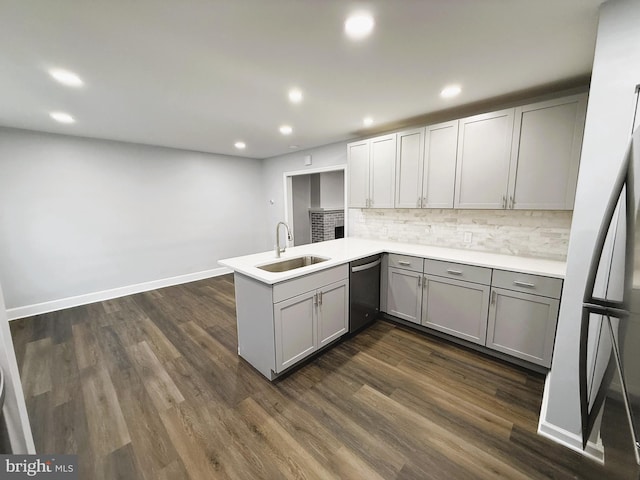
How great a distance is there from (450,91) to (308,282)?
2.09 meters

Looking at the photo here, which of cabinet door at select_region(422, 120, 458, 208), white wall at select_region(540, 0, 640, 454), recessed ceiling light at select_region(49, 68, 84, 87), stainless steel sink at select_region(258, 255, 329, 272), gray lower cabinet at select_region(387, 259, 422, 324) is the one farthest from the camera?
gray lower cabinet at select_region(387, 259, 422, 324)

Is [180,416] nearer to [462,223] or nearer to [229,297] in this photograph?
[229,297]

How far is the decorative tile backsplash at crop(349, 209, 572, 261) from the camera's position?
234 cm

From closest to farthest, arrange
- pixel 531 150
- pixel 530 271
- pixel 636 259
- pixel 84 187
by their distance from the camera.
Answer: pixel 636 259, pixel 530 271, pixel 531 150, pixel 84 187

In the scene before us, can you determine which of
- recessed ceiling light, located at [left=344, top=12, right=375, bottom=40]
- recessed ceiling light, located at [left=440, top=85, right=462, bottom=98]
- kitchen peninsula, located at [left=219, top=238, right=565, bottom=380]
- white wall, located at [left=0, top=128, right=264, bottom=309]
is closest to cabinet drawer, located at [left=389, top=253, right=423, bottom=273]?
kitchen peninsula, located at [left=219, top=238, right=565, bottom=380]

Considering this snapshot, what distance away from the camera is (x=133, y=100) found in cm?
229

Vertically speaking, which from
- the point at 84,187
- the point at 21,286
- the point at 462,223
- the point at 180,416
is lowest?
the point at 180,416

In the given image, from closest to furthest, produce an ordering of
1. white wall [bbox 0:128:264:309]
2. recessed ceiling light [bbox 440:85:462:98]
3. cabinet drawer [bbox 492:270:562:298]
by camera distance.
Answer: cabinet drawer [bbox 492:270:562:298] → recessed ceiling light [bbox 440:85:462:98] → white wall [bbox 0:128:264:309]

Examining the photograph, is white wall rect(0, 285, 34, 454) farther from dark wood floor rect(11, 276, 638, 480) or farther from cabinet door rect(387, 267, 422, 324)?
cabinet door rect(387, 267, 422, 324)

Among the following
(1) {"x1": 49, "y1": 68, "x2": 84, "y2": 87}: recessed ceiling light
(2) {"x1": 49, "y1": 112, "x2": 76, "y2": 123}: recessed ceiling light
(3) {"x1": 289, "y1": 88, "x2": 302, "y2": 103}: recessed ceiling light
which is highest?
(3) {"x1": 289, "y1": 88, "x2": 302, "y2": 103}: recessed ceiling light

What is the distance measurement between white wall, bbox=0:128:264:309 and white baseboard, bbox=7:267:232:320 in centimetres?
7

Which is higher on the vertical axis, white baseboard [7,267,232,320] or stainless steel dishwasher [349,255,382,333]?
stainless steel dishwasher [349,255,382,333]

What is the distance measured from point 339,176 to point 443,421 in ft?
16.2

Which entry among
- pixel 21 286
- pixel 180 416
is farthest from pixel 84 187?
pixel 180 416
